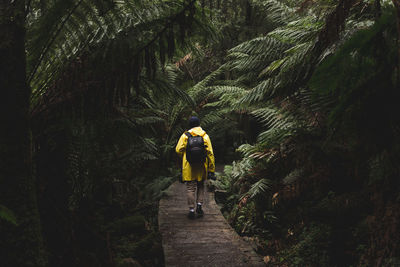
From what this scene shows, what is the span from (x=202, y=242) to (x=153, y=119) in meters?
2.30

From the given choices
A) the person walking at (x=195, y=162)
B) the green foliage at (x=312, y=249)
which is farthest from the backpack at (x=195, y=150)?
the green foliage at (x=312, y=249)

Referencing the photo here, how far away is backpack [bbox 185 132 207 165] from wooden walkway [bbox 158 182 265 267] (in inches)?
35.7

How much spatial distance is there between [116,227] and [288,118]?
2380 millimetres

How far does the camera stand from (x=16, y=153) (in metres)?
1.61

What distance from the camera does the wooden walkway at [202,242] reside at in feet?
10.6

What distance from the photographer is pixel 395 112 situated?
2.88 feet

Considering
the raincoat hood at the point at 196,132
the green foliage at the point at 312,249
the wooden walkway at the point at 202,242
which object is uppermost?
the raincoat hood at the point at 196,132

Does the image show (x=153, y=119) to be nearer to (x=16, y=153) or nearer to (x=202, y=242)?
(x=202, y=242)

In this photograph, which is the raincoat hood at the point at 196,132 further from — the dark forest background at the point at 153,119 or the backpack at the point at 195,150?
the dark forest background at the point at 153,119

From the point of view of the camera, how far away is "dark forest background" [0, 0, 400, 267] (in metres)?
0.93

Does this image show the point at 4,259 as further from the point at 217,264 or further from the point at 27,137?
the point at 217,264

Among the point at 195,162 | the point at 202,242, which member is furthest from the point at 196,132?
the point at 202,242

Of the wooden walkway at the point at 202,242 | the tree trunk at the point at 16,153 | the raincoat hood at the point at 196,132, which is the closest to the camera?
the tree trunk at the point at 16,153

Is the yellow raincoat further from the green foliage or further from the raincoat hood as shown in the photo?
the green foliage
